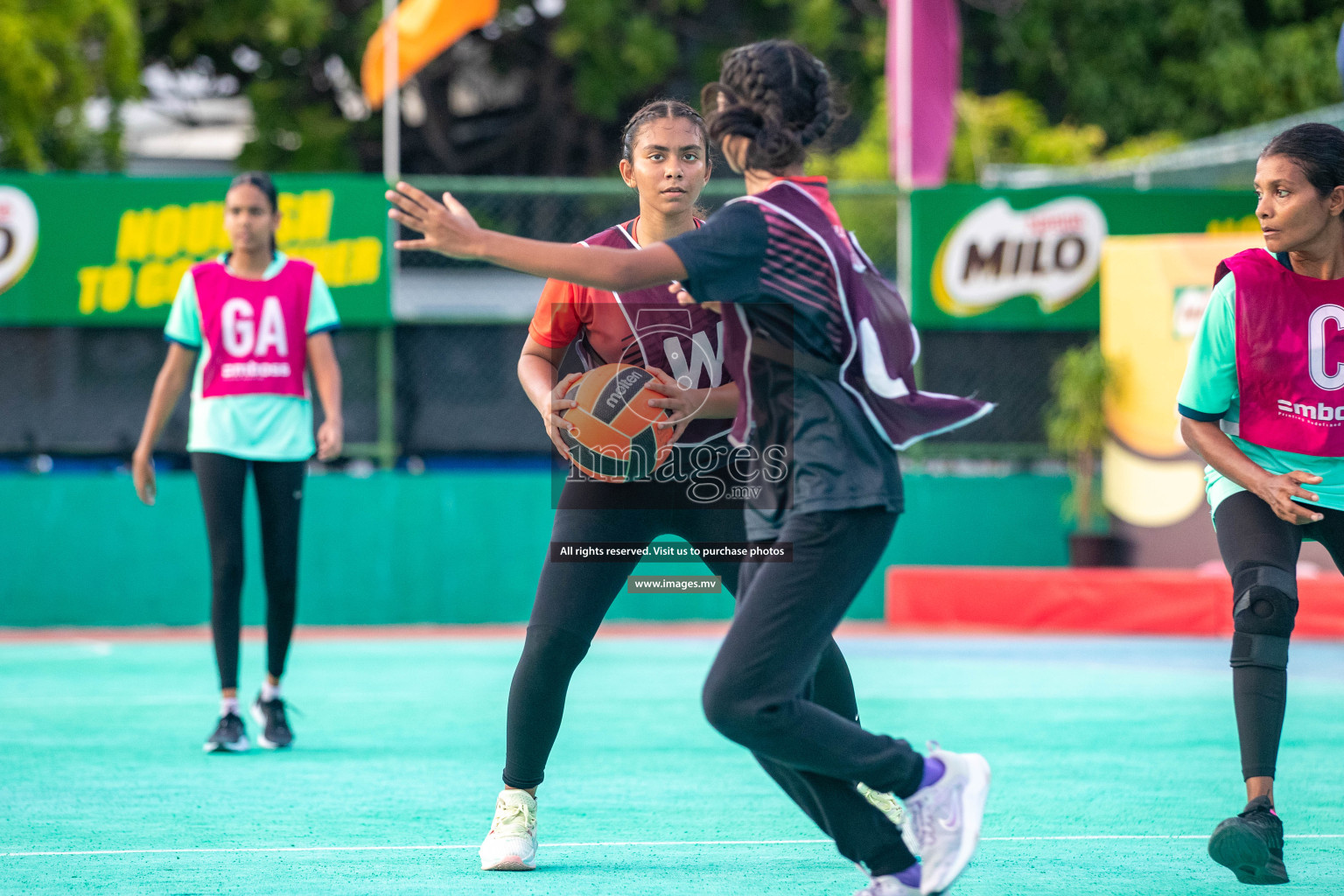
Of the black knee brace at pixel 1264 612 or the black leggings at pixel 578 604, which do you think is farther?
the black leggings at pixel 578 604

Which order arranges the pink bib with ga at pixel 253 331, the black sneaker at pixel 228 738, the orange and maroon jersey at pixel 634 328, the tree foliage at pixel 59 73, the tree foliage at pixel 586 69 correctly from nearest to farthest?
1. the orange and maroon jersey at pixel 634 328
2. the black sneaker at pixel 228 738
3. the pink bib with ga at pixel 253 331
4. the tree foliage at pixel 59 73
5. the tree foliage at pixel 586 69

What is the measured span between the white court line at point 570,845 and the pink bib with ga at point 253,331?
8.09 ft

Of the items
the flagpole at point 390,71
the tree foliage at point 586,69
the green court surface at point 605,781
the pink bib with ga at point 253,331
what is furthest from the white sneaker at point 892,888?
the tree foliage at point 586,69

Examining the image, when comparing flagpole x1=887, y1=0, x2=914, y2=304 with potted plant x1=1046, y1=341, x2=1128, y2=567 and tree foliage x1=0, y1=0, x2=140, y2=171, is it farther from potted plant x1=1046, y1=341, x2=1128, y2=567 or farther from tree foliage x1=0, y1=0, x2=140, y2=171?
tree foliage x1=0, y1=0, x2=140, y2=171

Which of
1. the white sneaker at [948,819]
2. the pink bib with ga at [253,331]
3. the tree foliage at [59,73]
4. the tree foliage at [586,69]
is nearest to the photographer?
the white sneaker at [948,819]

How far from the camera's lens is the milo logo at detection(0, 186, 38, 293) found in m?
11.7

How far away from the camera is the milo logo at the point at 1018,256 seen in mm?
12625

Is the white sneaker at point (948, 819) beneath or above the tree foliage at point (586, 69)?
beneath

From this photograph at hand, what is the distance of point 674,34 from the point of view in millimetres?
26547

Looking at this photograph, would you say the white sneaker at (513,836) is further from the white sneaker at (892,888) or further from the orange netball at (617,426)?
the white sneaker at (892,888)

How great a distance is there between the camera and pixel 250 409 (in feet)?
22.0

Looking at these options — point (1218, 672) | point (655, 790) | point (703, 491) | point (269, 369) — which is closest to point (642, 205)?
point (703, 491)

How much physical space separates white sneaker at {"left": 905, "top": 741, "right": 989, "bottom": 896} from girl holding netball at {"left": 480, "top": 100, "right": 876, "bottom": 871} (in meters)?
0.71

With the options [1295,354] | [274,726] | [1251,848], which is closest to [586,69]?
[274,726]
